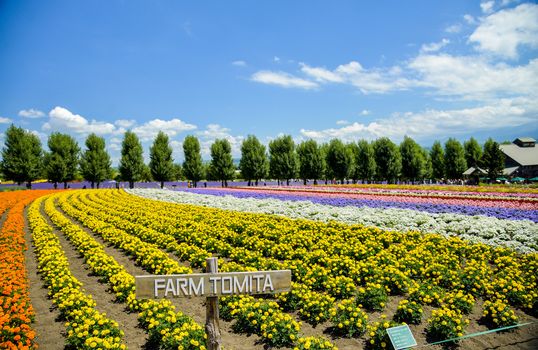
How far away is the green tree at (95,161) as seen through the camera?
56000mm

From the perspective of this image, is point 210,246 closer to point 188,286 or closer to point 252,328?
point 252,328

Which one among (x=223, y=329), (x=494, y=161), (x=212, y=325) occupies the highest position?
(x=494, y=161)

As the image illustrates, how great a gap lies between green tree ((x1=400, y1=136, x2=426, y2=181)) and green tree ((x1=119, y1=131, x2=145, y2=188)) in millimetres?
48402

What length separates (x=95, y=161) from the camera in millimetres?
55875

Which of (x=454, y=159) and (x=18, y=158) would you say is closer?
(x=18, y=158)

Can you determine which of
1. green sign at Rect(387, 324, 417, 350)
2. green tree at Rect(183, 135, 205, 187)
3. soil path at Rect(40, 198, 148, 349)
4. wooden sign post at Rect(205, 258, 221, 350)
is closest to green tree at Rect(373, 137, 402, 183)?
green tree at Rect(183, 135, 205, 187)

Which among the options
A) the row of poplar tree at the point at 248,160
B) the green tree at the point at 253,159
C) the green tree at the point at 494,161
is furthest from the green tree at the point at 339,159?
the green tree at the point at 494,161

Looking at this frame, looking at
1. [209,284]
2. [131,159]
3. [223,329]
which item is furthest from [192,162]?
[209,284]

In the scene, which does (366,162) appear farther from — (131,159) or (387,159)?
(131,159)

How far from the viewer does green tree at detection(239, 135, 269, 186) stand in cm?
6334

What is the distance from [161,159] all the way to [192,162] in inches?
246

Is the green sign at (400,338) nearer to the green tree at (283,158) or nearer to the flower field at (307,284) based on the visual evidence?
the flower field at (307,284)

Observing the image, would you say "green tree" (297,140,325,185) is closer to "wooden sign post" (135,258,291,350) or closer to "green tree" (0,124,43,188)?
"green tree" (0,124,43,188)

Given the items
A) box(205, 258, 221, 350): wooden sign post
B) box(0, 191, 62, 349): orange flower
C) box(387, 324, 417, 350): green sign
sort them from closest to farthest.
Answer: box(205, 258, 221, 350): wooden sign post → box(387, 324, 417, 350): green sign → box(0, 191, 62, 349): orange flower
